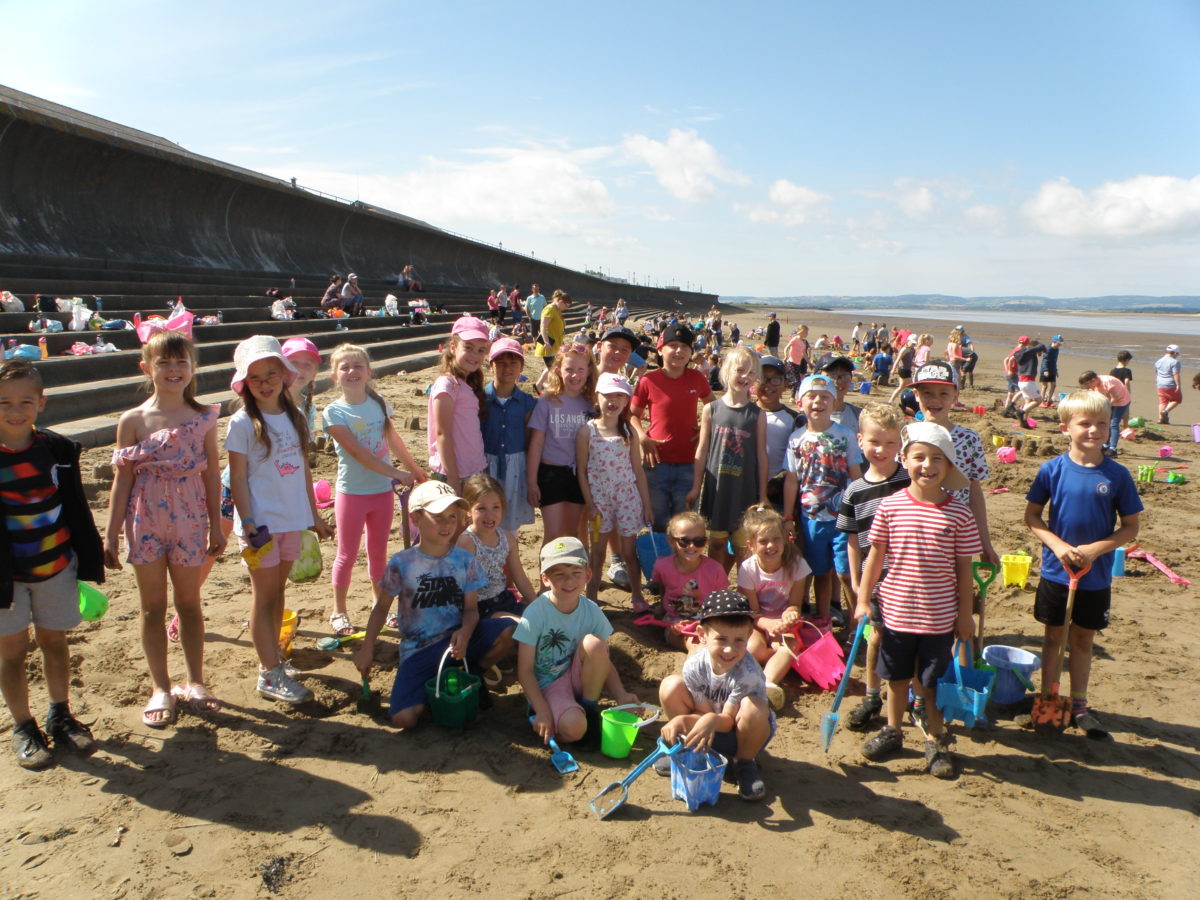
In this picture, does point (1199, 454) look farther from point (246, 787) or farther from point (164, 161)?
point (164, 161)

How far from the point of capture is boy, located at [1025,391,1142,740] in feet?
12.0

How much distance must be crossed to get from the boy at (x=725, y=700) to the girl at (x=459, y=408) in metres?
1.77

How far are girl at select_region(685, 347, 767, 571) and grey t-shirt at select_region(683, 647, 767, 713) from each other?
4.87 ft

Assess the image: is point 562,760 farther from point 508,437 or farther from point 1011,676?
point 1011,676

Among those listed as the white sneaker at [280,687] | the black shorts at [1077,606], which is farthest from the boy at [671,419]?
the white sneaker at [280,687]

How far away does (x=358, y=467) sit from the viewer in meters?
4.43

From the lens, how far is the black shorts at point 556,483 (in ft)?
16.2

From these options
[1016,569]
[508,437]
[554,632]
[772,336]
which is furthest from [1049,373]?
[554,632]

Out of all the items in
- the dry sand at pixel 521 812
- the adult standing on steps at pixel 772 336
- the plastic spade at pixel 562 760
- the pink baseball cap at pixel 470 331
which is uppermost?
the adult standing on steps at pixel 772 336

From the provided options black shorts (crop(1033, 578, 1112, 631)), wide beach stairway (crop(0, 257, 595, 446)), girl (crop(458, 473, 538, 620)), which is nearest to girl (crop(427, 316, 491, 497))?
girl (crop(458, 473, 538, 620))

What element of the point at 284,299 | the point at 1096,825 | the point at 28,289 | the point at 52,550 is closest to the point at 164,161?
the point at 284,299

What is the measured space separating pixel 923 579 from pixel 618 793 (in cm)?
166

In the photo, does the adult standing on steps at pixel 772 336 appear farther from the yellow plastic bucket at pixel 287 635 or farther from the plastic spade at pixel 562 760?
the plastic spade at pixel 562 760

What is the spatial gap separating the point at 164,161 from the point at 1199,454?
68.8ft
